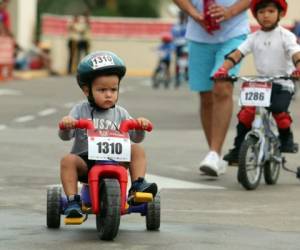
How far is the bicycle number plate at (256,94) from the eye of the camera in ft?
37.0

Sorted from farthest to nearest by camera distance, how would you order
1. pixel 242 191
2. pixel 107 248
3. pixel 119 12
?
pixel 119 12 < pixel 242 191 < pixel 107 248

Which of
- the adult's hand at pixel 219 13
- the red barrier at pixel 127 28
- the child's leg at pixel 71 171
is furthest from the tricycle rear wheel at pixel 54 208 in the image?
the red barrier at pixel 127 28

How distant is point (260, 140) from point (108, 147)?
3232 mm

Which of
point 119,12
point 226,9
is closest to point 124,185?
point 226,9

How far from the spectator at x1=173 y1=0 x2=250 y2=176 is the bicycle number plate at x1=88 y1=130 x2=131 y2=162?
3.71 m

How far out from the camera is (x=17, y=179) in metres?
11.4

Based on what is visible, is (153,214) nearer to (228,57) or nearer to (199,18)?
(228,57)

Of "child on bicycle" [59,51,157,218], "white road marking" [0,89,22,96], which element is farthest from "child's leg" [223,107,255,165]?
"white road marking" [0,89,22,96]

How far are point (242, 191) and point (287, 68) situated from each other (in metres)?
1.23

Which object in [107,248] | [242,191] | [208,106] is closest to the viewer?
[107,248]

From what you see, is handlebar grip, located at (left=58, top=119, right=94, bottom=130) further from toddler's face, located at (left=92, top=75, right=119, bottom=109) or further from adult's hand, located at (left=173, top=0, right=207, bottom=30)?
adult's hand, located at (left=173, top=0, right=207, bottom=30)

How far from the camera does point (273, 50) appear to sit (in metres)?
11.4

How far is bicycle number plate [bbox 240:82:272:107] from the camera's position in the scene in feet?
37.0

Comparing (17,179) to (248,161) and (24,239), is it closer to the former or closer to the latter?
(248,161)
